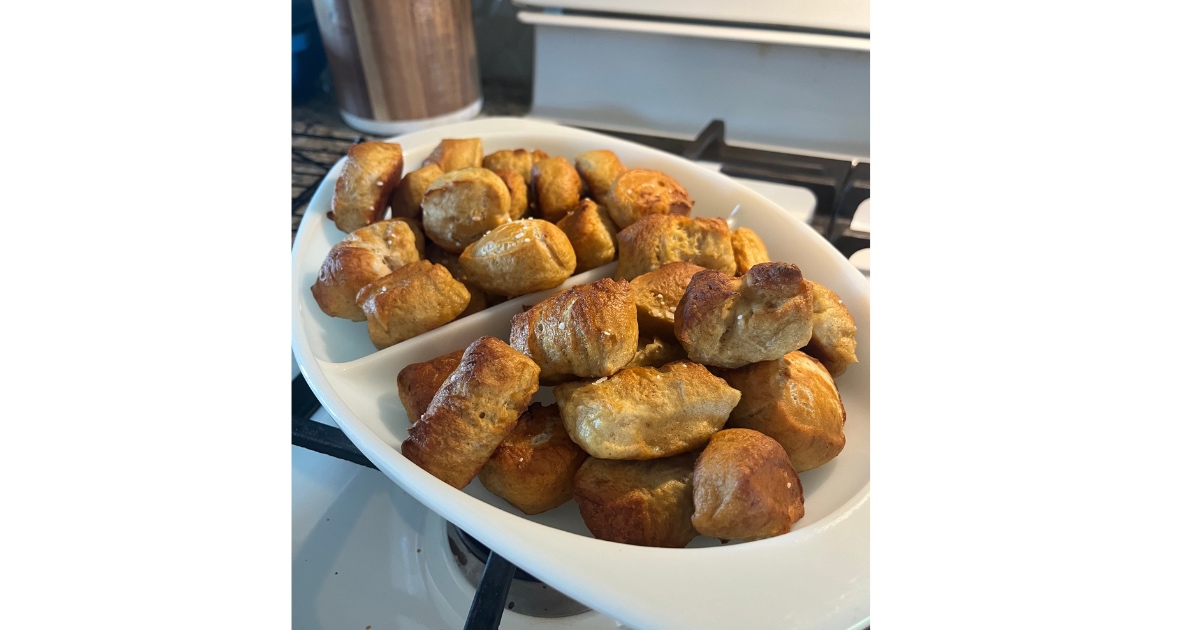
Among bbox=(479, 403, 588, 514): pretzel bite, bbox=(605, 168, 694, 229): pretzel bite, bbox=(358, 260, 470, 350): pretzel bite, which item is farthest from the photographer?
bbox=(605, 168, 694, 229): pretzel bite

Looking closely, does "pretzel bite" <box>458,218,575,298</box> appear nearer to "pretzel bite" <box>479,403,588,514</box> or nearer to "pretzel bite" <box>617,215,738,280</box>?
"pretzel bite" <box>617,215,738,280</box>

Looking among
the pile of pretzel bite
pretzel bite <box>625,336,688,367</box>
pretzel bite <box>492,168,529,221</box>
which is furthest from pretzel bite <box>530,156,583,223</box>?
pretzel bite <box>625,336,688,367</box>

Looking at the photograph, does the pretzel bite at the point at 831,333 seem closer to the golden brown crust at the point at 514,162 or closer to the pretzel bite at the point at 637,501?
the pretzel bite at the point at 637,501

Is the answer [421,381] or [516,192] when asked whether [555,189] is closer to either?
[516,192]

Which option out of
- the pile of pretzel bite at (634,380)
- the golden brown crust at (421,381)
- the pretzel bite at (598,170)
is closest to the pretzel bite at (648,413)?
the pile of pretzel bite at (634,380)

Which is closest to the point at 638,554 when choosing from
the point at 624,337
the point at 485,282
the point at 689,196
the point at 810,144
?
the point at 624,337

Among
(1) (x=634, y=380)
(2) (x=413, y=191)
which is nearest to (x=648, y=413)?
(1) (x=634, y=380)
